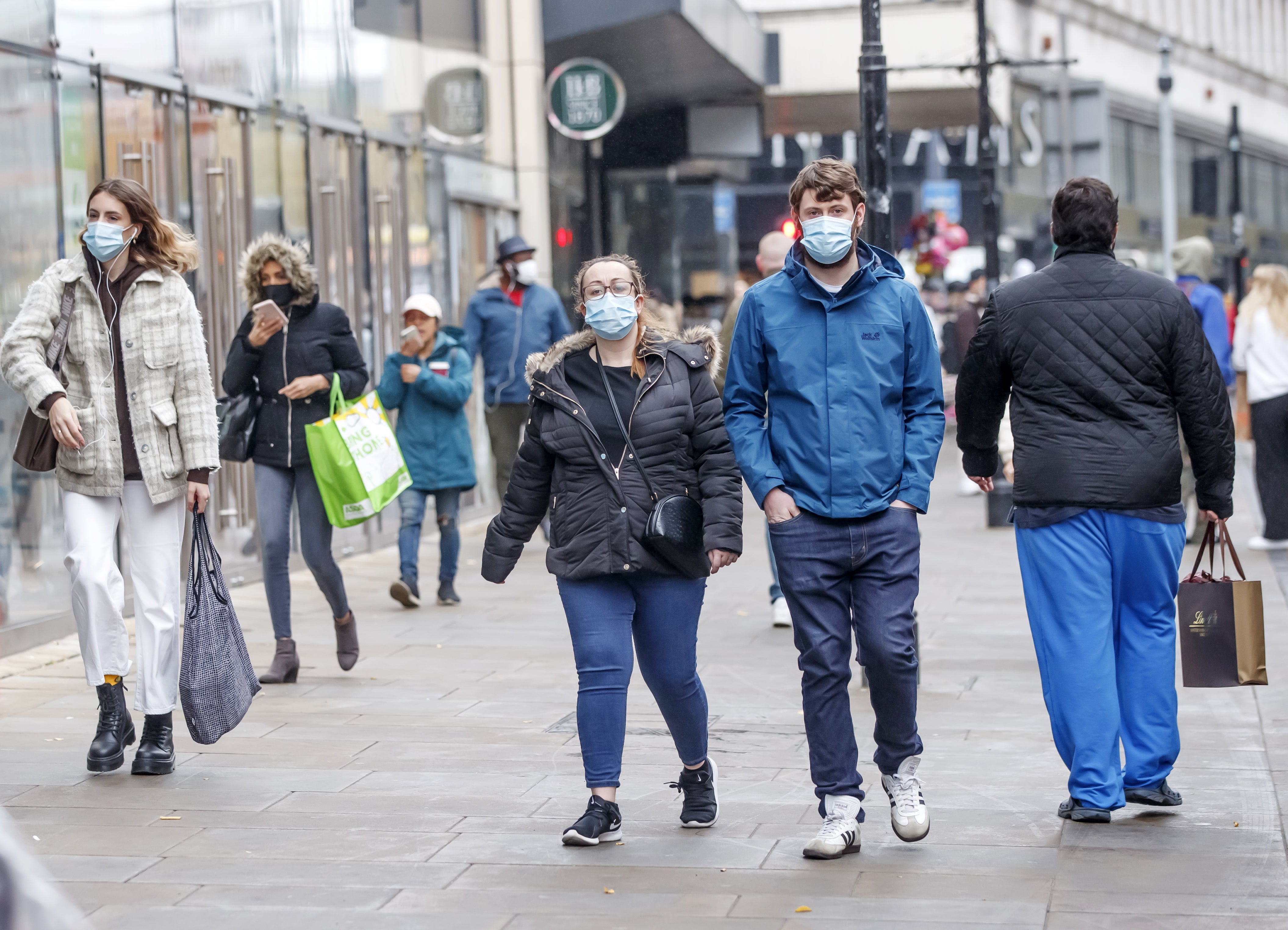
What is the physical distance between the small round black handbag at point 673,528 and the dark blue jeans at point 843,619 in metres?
0.23

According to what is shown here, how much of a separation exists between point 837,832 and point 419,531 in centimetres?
599

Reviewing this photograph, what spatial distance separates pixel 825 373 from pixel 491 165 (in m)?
12.6

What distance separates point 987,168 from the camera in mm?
17891

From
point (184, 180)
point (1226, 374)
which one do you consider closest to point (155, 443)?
point (184, 180)

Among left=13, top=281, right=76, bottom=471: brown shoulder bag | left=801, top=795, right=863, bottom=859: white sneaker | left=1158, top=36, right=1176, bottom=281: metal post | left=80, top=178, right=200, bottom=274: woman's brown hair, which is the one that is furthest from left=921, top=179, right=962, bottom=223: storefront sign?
left=801, top=795, right=863, bottom=859: white sneaker

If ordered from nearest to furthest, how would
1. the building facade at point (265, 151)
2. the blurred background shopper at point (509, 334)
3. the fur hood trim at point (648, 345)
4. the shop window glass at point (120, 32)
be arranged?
the fur hood trim at point (648, 345)
the building facade at point (265, 151)
the shop window glass at point (120, 32)
the blurred background shopper at point (509, 334)

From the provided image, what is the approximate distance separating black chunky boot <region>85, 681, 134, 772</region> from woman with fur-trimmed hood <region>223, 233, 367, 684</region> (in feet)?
5.58

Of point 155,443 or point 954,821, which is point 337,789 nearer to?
point 155,443

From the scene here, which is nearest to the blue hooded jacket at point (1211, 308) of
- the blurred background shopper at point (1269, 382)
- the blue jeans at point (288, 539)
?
the blurred background shopper at point (1269, 382)

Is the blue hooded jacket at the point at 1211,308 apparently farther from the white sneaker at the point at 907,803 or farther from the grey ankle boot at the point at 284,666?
the white sneaker at the point at 907,803

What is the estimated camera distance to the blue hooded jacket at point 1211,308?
12.8 metres

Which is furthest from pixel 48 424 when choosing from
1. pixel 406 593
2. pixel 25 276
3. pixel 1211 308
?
pixel 1211 308

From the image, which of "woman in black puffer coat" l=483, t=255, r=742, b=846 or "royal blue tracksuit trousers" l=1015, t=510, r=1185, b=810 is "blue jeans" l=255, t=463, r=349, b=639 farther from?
"royal blue tracksuit trousers" l=1015, t=510, r=1185, b=810

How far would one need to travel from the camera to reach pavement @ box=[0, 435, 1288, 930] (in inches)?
190
